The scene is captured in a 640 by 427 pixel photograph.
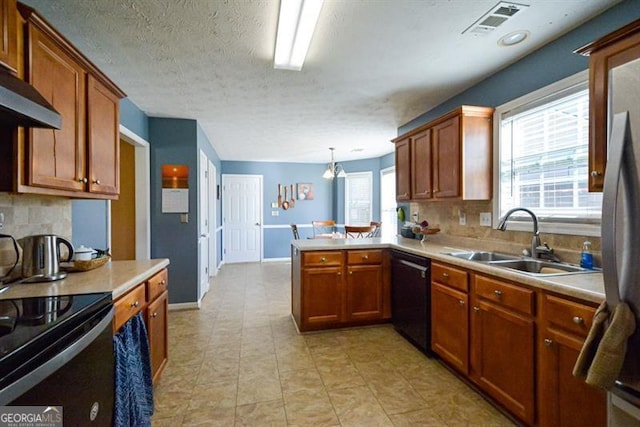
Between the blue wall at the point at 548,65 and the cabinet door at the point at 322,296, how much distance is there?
2.09 metres

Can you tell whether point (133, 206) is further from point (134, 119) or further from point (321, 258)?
point (321, 258)

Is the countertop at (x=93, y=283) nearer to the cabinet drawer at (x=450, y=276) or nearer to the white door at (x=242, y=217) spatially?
the cabinet drawer at (x=450, y=276)

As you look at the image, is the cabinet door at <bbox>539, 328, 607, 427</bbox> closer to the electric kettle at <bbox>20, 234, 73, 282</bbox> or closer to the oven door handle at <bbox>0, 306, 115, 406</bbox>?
the oven door handle at <bbox>0, 306, 115, 406</bbox>

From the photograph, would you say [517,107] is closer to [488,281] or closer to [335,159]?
[488,281]

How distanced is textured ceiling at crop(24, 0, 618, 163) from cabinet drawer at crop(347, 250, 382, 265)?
159cm

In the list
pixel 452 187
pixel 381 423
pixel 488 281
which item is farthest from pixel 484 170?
pixel 381 423

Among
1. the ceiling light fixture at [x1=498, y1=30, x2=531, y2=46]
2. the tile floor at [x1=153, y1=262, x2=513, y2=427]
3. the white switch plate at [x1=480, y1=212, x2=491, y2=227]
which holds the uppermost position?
the ceiling light fixture at [x1=498, y1=30, x2=531, y2=46]

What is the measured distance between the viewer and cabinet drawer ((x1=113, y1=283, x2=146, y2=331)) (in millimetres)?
1490

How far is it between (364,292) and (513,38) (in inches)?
94.1

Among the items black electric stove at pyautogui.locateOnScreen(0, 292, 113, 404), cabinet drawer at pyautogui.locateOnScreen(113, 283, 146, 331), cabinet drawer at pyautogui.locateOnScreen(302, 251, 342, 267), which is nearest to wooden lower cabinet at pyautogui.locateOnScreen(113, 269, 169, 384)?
cabinet drawer at pyautogui.locateOnScreen(113, 283, 146, 331)


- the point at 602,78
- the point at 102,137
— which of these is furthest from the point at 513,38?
the point at 102,137

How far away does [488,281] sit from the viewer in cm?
187

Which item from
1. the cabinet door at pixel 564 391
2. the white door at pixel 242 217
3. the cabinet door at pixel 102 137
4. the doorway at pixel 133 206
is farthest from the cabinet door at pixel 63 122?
the white door at pixel 242 217

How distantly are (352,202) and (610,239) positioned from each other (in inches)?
243
